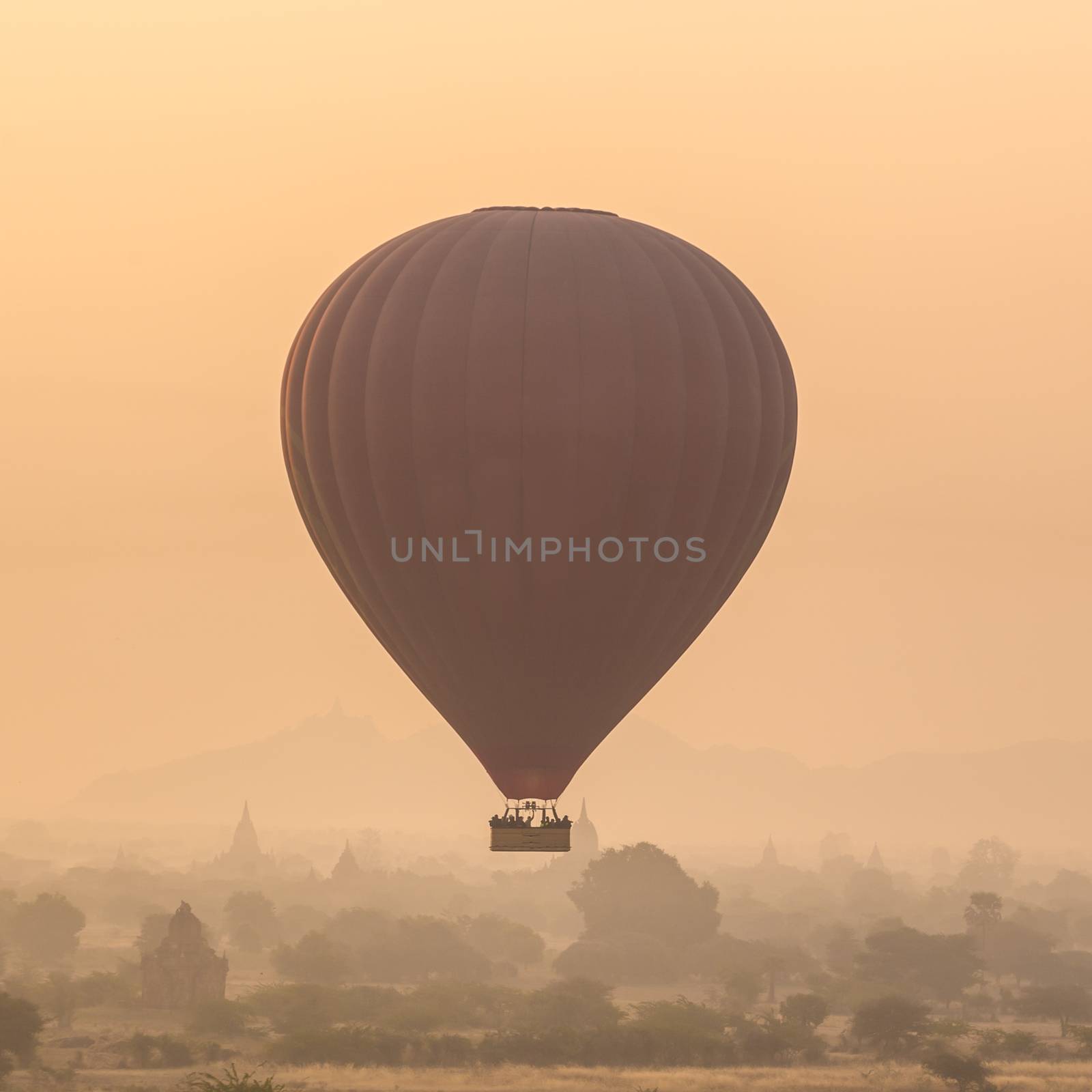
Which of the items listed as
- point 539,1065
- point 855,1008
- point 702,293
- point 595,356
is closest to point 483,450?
point 595,356

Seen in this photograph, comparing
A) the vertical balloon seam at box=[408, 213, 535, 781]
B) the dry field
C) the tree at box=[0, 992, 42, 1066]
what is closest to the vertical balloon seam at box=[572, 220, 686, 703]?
the vertical balloon seam at box=[408, 213, 535, 781]

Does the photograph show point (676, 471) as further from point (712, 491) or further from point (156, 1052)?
point (156, 1052)

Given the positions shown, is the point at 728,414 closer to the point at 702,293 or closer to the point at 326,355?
the point at 702,293

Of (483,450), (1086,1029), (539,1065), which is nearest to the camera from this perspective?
(483,450)

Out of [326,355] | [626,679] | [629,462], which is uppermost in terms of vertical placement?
[326,355]

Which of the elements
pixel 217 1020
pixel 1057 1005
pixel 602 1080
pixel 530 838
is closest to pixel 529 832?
pixel 530 838
